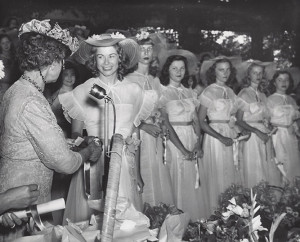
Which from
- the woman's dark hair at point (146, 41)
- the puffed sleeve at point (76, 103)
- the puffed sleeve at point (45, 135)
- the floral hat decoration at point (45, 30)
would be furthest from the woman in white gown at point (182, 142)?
the puffed sleeve at point (45, 135)

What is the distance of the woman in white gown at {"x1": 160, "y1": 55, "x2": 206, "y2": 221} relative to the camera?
577cm

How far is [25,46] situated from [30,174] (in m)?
0.70

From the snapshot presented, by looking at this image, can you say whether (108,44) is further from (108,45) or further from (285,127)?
(285,127)

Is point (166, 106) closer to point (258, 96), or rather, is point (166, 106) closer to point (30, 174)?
point (258, 96)

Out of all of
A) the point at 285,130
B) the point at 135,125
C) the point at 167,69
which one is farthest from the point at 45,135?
the point at 285,130

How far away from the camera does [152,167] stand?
5613 millimetres

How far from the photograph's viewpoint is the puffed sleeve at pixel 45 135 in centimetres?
264

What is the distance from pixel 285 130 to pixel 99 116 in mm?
3482

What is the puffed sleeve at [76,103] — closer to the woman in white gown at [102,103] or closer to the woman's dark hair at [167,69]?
the woman in white gown at [102,103]

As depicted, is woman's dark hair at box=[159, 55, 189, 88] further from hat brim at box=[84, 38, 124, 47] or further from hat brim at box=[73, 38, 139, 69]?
hat brim at box=[84, 38, 124, 47]

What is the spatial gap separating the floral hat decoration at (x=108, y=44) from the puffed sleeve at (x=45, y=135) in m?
1.45

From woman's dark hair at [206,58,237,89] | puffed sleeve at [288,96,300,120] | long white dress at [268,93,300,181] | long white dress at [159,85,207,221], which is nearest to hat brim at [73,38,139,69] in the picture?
long white dress at [159,85,207,221]

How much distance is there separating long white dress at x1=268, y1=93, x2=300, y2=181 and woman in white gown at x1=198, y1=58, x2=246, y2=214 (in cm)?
84

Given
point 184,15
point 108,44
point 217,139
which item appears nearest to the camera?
point 108,44
